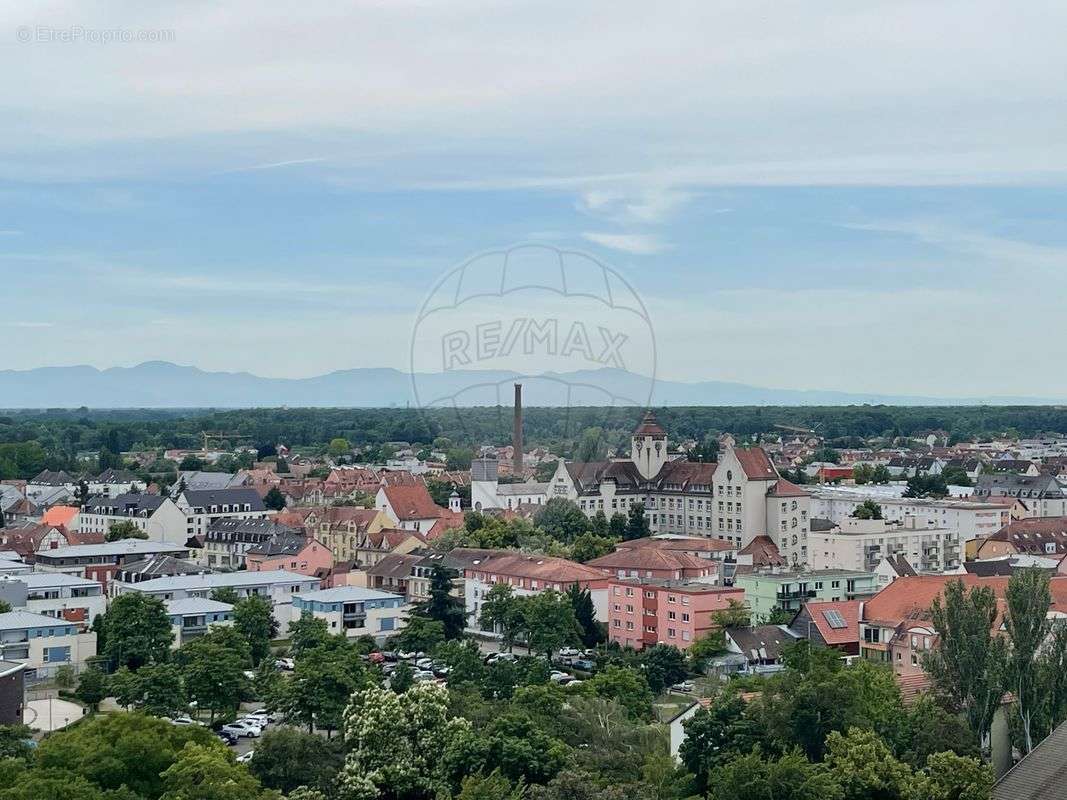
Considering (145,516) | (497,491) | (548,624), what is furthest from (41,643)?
(497,491)

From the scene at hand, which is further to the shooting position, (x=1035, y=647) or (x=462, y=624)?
(x=462, y=624)

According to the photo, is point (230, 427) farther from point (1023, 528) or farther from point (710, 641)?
point (710, 641)

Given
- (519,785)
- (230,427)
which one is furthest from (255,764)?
(230,427)

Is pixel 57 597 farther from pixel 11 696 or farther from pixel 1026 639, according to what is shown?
pixel 1026 639

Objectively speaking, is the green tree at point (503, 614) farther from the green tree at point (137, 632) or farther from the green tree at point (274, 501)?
the green tree at point (274, 501)

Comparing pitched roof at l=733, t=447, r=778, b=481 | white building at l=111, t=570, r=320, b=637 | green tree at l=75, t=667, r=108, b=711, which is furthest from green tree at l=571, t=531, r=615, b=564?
green tree at l=75, t=667, r=108, b=711

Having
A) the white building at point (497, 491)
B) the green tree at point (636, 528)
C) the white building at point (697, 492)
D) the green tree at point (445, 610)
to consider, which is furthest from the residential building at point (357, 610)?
the white building at point (497, 491)

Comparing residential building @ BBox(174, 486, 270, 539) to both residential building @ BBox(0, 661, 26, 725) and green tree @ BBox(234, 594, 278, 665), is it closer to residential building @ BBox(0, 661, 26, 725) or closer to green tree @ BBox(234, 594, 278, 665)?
green tree @ BBox(234, 594, 278, 665)
